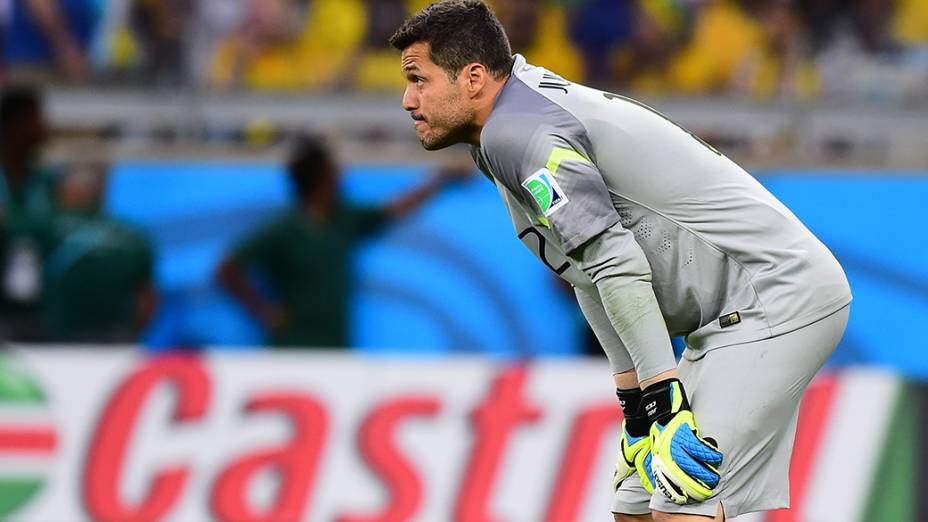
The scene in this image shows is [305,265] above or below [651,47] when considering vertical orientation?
below

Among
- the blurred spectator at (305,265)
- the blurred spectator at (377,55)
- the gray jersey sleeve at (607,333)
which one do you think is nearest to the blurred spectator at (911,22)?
the blurred spectator at (377,55)

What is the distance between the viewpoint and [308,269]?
28.9 ft

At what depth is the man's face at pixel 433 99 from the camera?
4145 millimetres

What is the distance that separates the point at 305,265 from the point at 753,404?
4.99 metres

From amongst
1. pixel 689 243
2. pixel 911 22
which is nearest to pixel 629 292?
pixel 689 243

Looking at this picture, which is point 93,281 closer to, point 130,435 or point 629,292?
point 130,435

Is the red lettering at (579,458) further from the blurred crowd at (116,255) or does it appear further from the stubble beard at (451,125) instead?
the stubble beard at (451,125)

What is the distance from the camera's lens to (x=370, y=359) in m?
7.77

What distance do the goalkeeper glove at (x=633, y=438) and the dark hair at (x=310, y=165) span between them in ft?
14.4

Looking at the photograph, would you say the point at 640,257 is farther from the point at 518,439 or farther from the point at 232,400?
the point at 232,400

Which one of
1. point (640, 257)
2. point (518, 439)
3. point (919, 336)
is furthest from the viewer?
point (919, 336)

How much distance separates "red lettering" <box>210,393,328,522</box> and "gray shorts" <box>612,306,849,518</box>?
361cm

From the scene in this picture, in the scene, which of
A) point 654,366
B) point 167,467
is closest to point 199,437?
point 167,467

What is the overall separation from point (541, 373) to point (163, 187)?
290 cm
